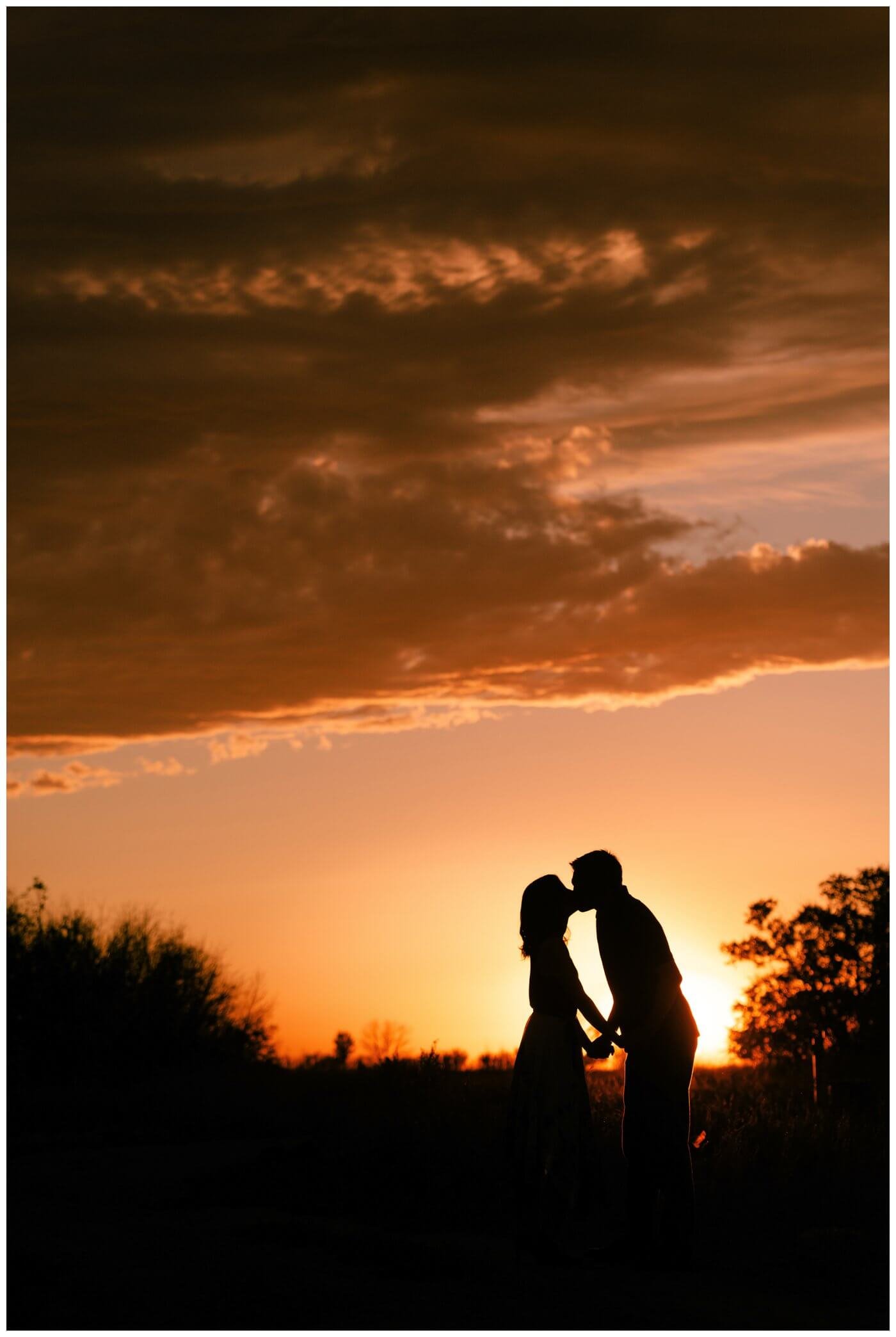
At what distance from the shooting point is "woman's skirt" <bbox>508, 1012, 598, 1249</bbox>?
8555 mm

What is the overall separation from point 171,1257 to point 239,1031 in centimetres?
2030

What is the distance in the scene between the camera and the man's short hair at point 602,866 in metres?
8.72

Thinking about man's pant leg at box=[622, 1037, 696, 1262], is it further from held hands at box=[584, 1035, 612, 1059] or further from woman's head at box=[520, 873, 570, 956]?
woman's head at box=[520, 873, 570, 956]

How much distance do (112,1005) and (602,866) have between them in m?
20.1

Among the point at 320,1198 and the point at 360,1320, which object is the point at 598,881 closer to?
the point at 360,1320

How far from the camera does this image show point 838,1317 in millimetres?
7770

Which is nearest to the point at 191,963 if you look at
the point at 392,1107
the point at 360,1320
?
the point at 392,1107

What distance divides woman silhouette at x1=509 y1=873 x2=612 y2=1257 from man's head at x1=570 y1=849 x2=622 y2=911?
0.34 ft

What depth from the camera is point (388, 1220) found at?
34.4 ft

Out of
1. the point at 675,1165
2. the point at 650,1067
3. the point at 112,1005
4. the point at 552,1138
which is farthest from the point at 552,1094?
the point at 112,1005

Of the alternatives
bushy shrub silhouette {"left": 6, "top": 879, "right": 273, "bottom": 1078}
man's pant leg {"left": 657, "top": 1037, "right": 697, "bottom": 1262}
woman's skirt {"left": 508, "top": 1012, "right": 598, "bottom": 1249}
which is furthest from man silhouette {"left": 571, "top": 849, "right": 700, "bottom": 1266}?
bushy shrub silhouette {"left": 6, "top": 879, "right": 273, "bottom": 1078}

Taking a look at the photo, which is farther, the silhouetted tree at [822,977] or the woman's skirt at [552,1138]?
the silhouetted tree at [822,977]

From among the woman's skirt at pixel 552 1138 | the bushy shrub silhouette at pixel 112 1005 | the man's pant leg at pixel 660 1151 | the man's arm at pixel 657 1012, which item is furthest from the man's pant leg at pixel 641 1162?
the bushy shrub silhouette at pixel 112 1005

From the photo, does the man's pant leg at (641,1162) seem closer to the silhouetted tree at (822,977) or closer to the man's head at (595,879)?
the man's head at (595,879)
